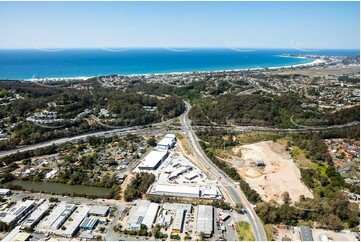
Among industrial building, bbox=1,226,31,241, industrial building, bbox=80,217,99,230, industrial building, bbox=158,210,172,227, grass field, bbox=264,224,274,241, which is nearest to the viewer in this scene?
industrial building, bbox=1,226,31,241

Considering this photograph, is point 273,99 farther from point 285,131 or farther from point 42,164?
point 42,164

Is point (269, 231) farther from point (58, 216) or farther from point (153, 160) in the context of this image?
point (58, 216)

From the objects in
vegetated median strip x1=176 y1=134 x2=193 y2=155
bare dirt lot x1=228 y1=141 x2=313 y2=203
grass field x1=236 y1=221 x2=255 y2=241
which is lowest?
vegetated median strip x1=176 y1=134 x2=193 y2=155

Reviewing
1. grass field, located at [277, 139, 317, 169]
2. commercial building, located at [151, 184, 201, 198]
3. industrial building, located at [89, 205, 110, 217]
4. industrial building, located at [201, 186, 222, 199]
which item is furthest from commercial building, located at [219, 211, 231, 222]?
grass field, located at [277, 139, 317, 169]

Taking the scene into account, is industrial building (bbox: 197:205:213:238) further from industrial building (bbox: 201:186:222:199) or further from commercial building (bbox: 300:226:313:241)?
commercial building (bbox: 300:226:313:241)

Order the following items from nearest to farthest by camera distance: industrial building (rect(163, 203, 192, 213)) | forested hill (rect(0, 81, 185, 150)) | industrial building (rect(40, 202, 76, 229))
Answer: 1. industrial building (rect(40, 202, 76, 229))
2. industrial building (rect(163, 203, 192, 213))
3. forested hill (rect(0, 81, 185, 150))

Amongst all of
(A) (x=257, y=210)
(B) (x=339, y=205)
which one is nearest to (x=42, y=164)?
(A) (x=257, y=210)

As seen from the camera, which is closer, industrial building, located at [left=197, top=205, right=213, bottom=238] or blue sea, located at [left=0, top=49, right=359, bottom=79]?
industrial building, located at [left=197, top=205, right=213, bottom=238]
